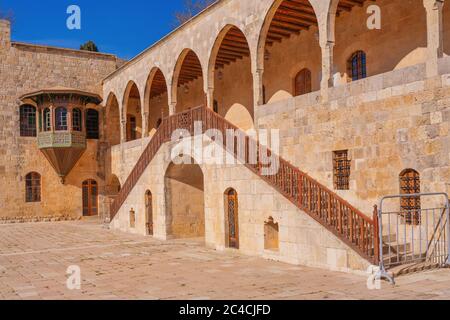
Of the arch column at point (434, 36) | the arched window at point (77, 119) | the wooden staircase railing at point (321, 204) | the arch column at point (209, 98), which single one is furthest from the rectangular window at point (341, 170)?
the arched window at point (77, 119)

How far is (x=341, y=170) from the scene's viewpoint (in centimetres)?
1055

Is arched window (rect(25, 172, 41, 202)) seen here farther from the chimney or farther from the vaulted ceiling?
the vaulted ceiling

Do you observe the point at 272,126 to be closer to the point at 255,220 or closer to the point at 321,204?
the point at 255,220

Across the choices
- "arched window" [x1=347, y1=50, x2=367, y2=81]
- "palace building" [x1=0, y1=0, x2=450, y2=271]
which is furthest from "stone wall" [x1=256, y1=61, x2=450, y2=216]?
"arched window" [x1=347, y1=50, x2=367, y2=81]

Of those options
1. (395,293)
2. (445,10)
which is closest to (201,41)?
(445,10)

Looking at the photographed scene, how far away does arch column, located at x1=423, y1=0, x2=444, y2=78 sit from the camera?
8453 millimetres

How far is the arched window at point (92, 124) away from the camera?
23.9 metres

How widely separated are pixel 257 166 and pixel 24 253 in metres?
6.61

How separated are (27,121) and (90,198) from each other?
4.79 metres

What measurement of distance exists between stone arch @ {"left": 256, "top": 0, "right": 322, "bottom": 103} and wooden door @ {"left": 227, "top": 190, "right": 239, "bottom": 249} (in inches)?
138

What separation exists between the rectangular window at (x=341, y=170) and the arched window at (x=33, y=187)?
16358 millimetres

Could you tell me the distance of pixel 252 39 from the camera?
41.5ft

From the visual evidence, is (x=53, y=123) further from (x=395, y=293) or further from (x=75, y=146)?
(x=395, y=293)

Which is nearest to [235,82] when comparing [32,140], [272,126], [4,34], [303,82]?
[303,82]
